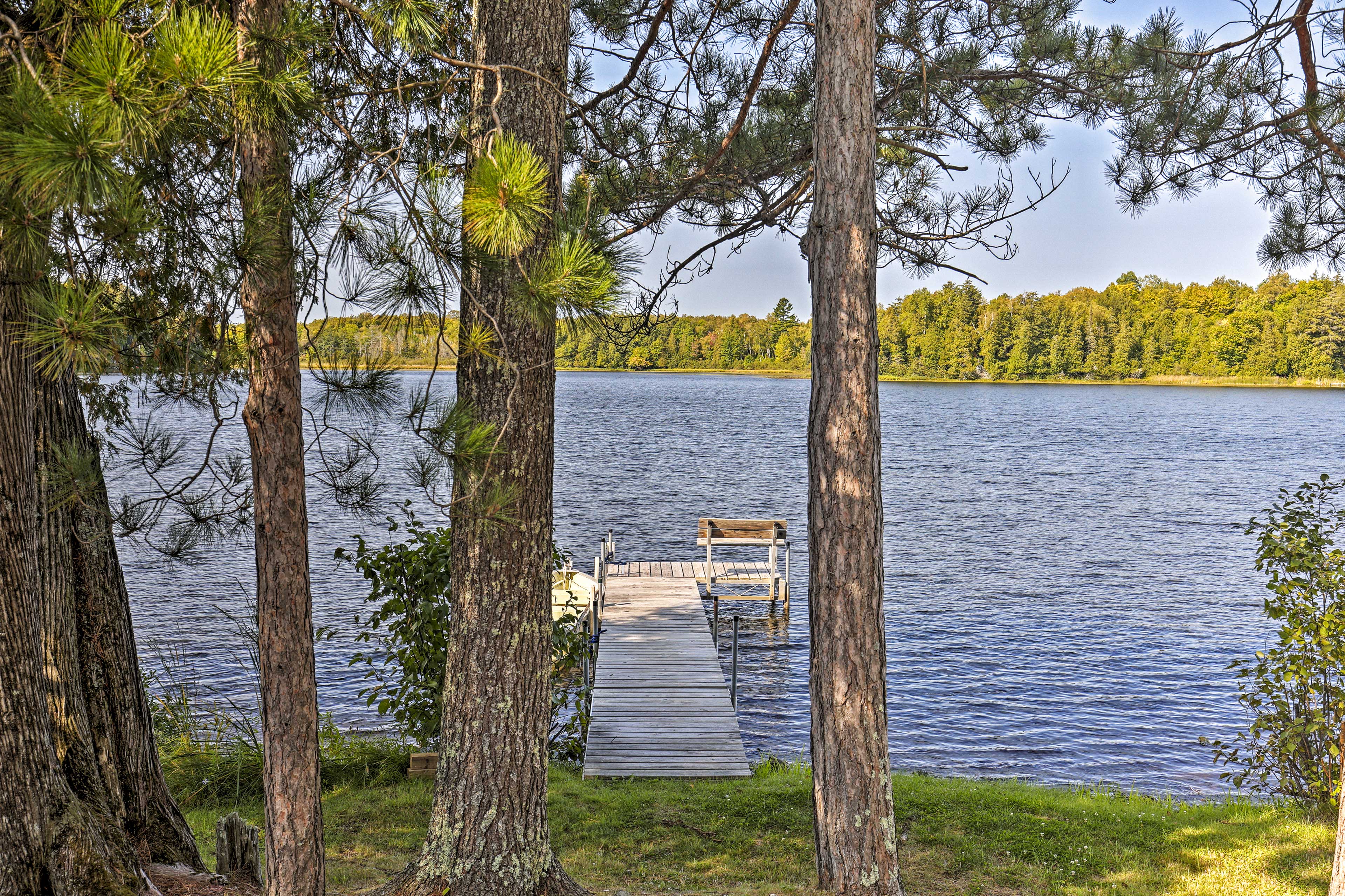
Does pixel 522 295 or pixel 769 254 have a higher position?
pixel 769 254

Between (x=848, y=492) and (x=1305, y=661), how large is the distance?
3.73 metres

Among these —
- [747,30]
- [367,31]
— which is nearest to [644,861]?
[367,31]

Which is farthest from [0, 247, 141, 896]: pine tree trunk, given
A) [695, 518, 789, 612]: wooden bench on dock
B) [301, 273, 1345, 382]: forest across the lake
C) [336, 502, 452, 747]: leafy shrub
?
[301, 273, 1345, 382]: forest across the lake

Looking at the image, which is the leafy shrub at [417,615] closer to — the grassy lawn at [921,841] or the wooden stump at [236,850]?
the grassy lawn at [921,841]

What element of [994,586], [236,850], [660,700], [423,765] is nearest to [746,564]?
[994,586]

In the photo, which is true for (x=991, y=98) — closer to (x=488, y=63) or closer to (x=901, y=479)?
(x=488, y=63)

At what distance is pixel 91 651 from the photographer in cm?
403

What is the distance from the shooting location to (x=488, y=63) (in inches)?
147

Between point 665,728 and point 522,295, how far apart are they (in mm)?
6514

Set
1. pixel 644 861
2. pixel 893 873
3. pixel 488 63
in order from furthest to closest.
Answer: pixel 644 861 < pixel 893 873 < pixel 488 63

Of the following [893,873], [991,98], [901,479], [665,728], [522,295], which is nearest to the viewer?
[522,295]

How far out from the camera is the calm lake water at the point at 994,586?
35.5 ft

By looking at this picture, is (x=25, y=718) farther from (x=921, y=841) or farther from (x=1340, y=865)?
(x=1340, y=865)

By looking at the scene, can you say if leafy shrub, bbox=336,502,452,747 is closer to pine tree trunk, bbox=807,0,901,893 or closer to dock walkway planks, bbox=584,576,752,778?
dock walkway planks, bbox=584,576,752,778
